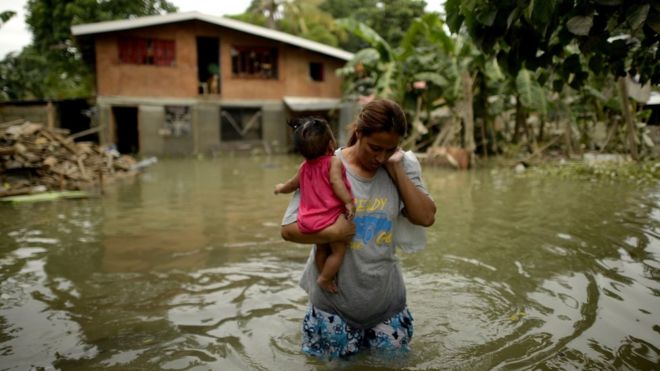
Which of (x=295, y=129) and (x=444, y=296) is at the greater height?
(x=295, y=129)

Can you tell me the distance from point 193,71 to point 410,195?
767 inches

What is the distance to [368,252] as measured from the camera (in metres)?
2.21

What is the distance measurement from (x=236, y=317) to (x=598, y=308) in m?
2.54

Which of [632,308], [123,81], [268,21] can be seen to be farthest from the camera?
[268,21]

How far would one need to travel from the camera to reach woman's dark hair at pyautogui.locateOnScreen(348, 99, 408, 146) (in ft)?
6.41

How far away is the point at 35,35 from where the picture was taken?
24188 millimetres

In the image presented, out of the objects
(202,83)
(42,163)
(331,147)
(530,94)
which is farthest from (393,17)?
(331,147)

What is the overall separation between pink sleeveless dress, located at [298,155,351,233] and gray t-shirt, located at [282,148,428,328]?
0.08 metres

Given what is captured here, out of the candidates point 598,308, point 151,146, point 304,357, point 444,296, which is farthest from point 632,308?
point 151,146

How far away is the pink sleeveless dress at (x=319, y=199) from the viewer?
2133 millimetres

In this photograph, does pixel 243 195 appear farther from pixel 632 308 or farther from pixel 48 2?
pixel 48 2

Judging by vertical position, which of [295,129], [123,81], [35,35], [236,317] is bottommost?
[236,317]

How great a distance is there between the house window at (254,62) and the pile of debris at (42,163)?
1037 centimetres

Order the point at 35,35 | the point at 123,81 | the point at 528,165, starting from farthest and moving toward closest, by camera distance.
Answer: the point at 35,35 < the point at 123,81 < the point at 528,165
